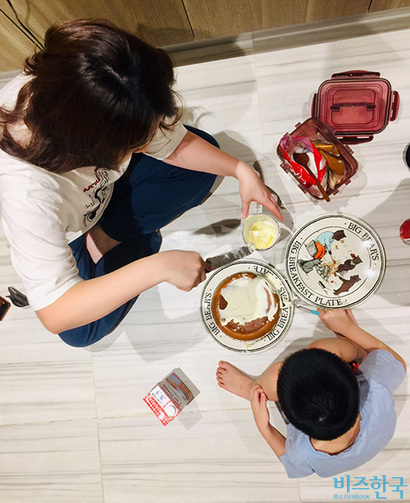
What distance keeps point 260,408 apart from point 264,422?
0.15 ft

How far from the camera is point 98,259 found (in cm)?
116

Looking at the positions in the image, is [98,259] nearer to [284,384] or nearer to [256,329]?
[256,329]

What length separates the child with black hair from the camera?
2.71ft

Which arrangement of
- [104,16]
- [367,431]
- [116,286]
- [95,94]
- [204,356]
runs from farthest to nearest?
[204,356] < [104,16] < [367,431] < [116,286] < [95,94]

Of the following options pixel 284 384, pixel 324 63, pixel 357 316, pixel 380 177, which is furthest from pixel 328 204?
pixel 284 384

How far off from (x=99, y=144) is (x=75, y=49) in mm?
148

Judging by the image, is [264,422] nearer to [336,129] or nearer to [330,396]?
[330,396]

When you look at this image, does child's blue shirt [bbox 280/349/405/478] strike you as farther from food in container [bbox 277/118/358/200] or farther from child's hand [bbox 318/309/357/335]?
food in container [bbox 277/118/358/200]

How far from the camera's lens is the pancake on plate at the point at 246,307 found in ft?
3.79

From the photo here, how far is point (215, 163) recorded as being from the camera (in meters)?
1.03

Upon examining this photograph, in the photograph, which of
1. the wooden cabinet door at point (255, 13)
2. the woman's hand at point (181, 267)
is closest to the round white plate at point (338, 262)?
the woman's hand at point (181, 267)

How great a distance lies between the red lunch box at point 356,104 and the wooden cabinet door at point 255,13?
187mm

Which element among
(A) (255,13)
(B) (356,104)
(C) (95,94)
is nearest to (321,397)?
(C) (95,94)

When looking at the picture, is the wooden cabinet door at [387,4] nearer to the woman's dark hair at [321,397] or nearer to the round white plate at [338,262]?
the round white plate at [338,262]
